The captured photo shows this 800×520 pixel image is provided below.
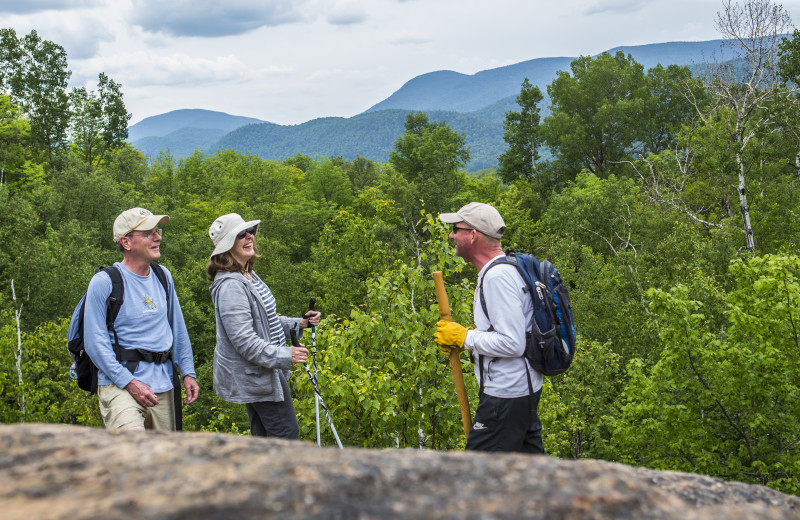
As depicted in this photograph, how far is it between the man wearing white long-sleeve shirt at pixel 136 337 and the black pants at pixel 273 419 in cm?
59

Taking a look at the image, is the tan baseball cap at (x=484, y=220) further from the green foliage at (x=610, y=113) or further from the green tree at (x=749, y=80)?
the green foliage at (x=610, y=113)

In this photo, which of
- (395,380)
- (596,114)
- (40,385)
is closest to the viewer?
(395,380)

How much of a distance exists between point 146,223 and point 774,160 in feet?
103

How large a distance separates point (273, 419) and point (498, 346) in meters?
1.70

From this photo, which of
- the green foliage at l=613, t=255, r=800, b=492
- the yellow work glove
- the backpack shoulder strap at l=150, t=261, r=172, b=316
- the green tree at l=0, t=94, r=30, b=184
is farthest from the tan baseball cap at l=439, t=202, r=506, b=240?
the green tree at l=0, t=94, r=30, b=184

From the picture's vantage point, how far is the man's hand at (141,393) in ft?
14.0

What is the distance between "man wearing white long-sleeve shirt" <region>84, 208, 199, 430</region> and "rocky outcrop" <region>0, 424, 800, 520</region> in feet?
6.40

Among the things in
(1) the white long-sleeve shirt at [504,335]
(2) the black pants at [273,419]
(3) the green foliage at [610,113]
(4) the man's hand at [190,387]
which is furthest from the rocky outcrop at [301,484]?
(3) the green foliage at [610,113]

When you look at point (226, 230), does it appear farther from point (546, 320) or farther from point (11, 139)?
point (11, 139)

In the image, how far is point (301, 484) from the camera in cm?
186

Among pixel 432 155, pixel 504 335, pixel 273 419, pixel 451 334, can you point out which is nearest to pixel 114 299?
pixel 273 419

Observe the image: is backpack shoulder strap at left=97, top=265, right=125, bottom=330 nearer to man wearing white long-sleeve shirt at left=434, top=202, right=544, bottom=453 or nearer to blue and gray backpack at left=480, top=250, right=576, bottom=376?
man wearing white long-sleeve shirt at left=434, top=202, right=544, bottom=453

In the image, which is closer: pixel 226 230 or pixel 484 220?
pixel 484 220

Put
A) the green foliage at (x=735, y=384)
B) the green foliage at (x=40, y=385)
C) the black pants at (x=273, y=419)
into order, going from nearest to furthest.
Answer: the black pants at (x=273, y=419)
the green foliage at (x=735, y=384)
the green foliage at (x=40, y=385)
